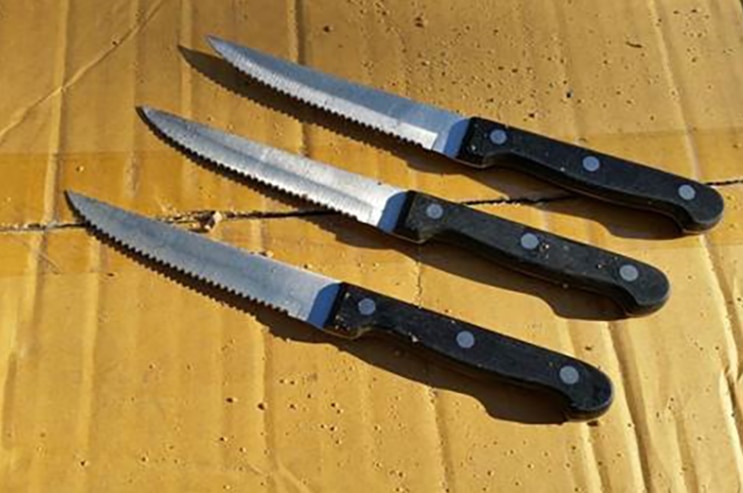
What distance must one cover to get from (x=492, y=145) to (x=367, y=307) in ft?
0.76

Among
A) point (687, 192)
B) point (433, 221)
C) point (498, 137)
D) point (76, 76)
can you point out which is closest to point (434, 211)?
point (433, 221)

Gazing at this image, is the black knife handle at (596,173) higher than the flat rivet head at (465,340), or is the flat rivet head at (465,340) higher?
the black knife handle at (596,173)

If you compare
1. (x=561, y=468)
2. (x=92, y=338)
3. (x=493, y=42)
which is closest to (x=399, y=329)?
(x=561, y=468)

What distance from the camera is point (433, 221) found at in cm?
110

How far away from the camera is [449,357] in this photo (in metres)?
1.03

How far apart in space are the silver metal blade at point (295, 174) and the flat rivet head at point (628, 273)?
23 cm

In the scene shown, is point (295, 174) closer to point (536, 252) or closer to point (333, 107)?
point (333, 107)

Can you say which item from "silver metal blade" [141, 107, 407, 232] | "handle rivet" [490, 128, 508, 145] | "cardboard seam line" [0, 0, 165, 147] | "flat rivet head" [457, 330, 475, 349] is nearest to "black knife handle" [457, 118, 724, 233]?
"handle rivet" [490, 128, 508, 145]

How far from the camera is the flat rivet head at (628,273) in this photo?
1.07m

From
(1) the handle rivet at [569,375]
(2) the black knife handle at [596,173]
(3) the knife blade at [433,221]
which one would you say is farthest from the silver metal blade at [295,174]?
(1) the handle rivet at [569,375]

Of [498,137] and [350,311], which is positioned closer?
[350,311]

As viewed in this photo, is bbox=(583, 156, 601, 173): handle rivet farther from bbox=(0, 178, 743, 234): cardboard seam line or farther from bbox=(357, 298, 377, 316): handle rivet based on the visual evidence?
bbox=(357, 298, 377, 316): handle rivet

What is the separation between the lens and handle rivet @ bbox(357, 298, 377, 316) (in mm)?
1047

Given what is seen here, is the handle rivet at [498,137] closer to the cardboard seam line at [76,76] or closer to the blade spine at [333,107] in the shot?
the blade spine at [333,107]
